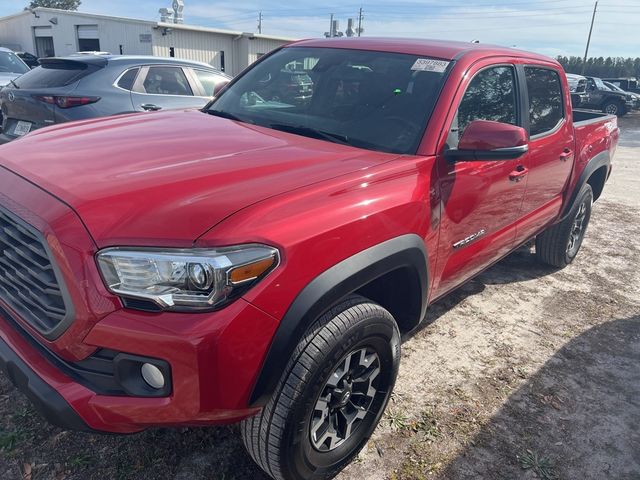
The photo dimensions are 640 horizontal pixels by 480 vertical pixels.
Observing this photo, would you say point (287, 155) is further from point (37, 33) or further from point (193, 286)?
point (37, 33)

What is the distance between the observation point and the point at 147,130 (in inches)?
107

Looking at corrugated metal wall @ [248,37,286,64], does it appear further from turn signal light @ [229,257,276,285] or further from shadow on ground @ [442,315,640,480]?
turn signal light @ [229,257,276,285]

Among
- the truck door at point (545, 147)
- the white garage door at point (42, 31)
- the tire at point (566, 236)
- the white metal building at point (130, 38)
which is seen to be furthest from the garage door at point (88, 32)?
the truck door at point (545, 147)

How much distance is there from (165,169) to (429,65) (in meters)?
1.61

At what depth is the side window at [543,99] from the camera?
3.58 metres

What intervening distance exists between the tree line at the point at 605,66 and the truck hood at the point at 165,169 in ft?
170

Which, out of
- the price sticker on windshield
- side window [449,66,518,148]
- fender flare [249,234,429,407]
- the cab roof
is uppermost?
the cab roof

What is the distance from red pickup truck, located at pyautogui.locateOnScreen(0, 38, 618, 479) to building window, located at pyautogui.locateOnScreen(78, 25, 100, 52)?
27760mm

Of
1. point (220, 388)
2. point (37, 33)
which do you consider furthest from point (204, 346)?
point (37, 33)

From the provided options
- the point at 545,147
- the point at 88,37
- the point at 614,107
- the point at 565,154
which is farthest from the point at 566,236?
the point at 88,37

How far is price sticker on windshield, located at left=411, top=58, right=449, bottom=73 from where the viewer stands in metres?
2.82

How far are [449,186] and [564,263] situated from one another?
2.91 metres

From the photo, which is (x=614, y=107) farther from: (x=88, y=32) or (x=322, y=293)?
(x=88, y=32)

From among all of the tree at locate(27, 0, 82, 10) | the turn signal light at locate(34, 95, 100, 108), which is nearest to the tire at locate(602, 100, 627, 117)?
the turn signal light at locate(34, 95, 100, 108)
